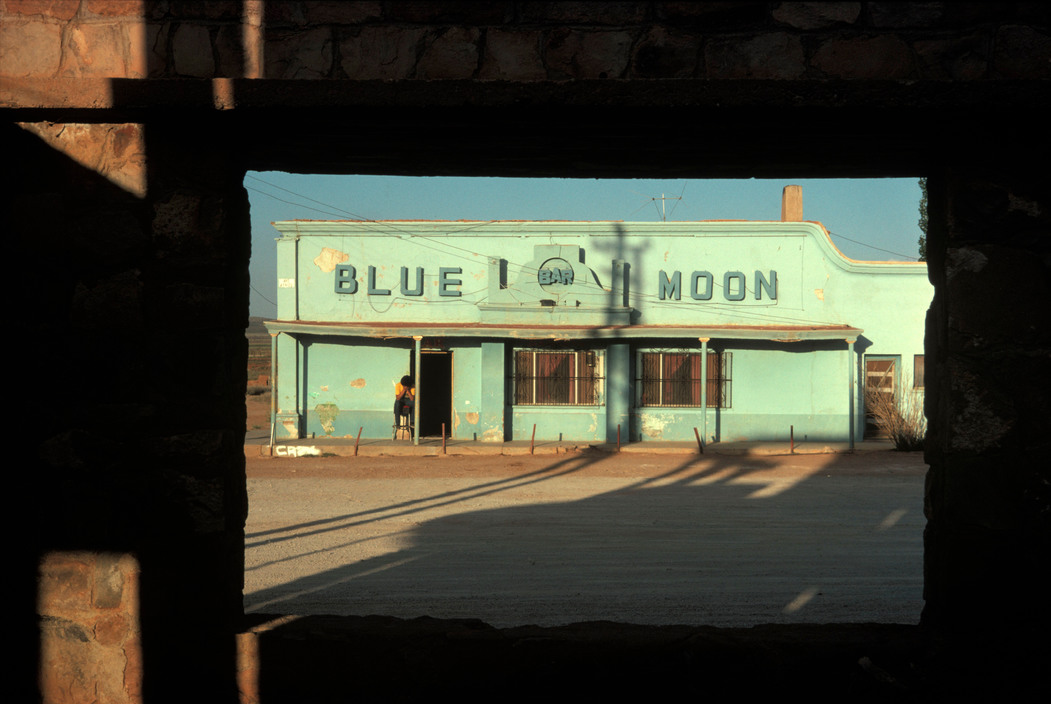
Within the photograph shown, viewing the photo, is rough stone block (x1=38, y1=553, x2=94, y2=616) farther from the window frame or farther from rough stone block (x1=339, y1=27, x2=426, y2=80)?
the window frame

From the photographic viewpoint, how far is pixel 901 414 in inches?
765

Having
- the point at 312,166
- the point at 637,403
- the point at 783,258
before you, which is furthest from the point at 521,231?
the point at 312,166

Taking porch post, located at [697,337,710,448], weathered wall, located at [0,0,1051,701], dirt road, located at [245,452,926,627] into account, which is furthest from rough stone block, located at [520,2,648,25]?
porch post, located at [697,337,710,448]

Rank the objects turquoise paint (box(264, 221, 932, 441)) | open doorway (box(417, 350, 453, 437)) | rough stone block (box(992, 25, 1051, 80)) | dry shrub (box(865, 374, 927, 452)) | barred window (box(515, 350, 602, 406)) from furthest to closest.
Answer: open doorway (box(417, 350, 453, 437)), barred window (box(515, 350, 602, 406)), turquoise paint (box(264, 221, 932, 441)), dry shrub (box(865, 374, 927, 452)), rough stone block (box(992, 25, 1051, 80))

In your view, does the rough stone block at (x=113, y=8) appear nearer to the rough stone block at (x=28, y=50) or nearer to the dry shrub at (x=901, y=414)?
the rough stone block at (x=28, y=50)

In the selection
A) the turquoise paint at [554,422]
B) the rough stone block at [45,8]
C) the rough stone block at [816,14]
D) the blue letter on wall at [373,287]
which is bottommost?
the turquoise paint at [554,422]

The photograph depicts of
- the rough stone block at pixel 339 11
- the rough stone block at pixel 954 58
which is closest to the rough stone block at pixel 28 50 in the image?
the rough stone block at pixel 339 11

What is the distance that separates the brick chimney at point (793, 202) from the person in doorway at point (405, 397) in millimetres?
10602

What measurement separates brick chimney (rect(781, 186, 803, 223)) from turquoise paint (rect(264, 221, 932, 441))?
2745mm

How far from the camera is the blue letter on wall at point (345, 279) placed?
20234mm

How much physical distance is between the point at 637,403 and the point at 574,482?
611cm

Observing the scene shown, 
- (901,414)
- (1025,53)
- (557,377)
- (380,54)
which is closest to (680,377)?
(557,377)

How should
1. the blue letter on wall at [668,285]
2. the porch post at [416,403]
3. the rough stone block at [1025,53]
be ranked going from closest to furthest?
the rough stone block at [1025,53]
the porch post at [416,403]
the blue letter on wall at [668,285]

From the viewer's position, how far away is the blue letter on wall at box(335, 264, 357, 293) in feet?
66.4
